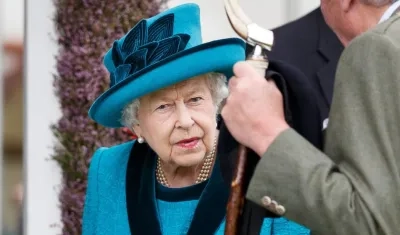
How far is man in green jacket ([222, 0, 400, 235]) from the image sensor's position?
228 cm

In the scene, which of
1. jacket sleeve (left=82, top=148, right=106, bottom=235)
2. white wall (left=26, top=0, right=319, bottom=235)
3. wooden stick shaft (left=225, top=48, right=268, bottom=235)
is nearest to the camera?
wooden stick shaft (left=225, top=48, right=268, bottom=235)

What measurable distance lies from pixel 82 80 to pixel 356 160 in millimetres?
3300

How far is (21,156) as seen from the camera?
5691 mm

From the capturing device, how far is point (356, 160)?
2.31m

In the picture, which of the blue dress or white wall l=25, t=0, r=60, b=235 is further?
white wall l=25, t=0, r=60, b=235

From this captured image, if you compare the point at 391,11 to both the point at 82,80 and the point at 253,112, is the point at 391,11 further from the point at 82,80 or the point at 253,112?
the point at 82,80

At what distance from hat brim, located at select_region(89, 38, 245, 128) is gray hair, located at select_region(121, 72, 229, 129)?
0.26ft

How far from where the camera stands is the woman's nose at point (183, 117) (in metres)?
3.43

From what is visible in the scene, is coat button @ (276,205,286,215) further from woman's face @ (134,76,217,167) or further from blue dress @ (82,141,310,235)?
woman's face @ (134,76,217,167)

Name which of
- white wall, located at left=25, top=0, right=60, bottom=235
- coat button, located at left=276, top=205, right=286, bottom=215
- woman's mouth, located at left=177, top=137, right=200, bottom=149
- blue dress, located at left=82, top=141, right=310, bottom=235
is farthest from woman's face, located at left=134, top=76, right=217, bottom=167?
white wall, located at left=25, top=0, right=60, bottom=235

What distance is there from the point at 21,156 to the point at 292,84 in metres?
3.31

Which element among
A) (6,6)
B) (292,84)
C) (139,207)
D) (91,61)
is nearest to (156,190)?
(139,207)

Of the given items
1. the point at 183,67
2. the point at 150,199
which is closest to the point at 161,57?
the point at 183,67

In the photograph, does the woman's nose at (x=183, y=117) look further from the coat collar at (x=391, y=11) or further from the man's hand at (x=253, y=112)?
the coat collar at (x=391, y=11)
